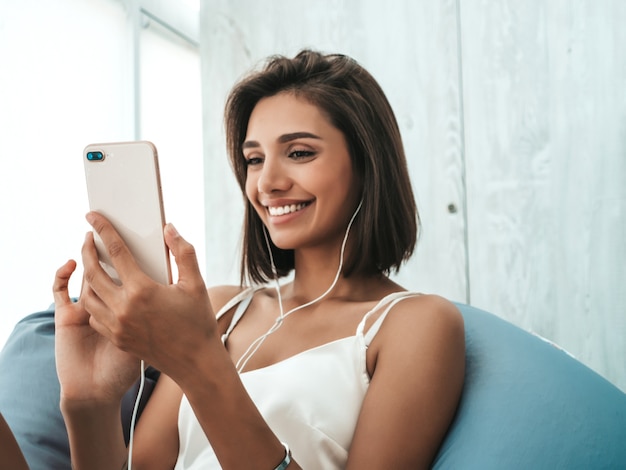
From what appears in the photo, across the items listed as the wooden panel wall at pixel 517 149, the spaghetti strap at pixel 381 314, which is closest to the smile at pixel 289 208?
the spaghetti strap at pixel 381 314

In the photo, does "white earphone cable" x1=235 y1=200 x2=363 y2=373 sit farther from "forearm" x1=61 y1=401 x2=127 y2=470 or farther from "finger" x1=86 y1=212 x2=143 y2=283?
"finger" x1=86 y1=212 x2=143 y2=283

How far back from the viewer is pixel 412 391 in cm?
99

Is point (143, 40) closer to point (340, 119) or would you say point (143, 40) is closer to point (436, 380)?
point (340, 119)

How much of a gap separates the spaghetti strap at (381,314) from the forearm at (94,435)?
447 mm

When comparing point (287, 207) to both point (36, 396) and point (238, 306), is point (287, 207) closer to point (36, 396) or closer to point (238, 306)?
point (238, 306)

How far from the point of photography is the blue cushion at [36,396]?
1.18m

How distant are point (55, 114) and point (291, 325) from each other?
52.0 inches

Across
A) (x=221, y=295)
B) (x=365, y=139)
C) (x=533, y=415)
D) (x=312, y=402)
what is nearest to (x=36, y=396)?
(x=221, y=295)

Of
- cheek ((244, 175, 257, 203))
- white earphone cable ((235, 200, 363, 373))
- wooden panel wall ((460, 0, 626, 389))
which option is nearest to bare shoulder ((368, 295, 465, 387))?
white earphone cable ((235, 200, 363, 373))

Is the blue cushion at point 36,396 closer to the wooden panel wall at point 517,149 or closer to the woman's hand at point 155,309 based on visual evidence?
the woman's hand at point 155,309

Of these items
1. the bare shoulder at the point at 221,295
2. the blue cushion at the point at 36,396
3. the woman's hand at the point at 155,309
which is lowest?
the blue cushion at the point at 36,396

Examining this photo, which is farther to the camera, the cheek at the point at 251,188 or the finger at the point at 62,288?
the cheek at the point at 251,188

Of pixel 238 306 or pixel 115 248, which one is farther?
pixel 238 306

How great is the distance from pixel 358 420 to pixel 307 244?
0.40 metres
